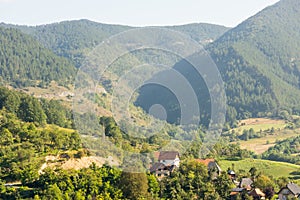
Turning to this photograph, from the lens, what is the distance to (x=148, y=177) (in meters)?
31.3

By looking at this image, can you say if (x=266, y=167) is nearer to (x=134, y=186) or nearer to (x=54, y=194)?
(x=134, y=186)

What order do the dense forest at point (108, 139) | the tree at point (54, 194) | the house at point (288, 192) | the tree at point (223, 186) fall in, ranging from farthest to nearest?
1. the house at point (288, 192)
2. the tree at point (223, 186)
3. the dense forest at point (108, 139)
4. the tree at point (54, 194)

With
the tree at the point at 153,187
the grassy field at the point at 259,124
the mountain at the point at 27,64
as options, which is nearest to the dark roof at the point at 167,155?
the tree at the point at 153,187

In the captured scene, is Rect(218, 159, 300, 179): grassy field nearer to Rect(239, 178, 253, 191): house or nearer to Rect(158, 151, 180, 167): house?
Rect(239, 178, 253, 191): house

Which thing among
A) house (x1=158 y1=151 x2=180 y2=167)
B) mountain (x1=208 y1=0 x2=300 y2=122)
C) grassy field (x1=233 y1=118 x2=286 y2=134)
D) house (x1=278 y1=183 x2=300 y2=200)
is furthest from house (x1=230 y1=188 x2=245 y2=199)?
mountain (x1=208 y1=0 x2=300 y2=122)

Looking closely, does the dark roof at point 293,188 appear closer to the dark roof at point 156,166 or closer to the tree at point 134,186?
the dark roof at point 156,166

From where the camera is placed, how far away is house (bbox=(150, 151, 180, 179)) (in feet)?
117

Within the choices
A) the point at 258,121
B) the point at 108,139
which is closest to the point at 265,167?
the point at 108,139

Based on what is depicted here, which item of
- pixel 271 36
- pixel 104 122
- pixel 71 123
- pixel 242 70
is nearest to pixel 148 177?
pixel 104 122

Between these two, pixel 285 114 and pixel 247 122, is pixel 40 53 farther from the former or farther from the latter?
pixel 285 114

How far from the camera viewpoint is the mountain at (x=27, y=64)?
10681cm

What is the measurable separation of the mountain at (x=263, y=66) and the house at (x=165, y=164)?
75092 mm

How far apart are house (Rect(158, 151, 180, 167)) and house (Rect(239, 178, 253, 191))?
556cm

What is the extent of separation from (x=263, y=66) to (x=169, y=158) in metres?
104
